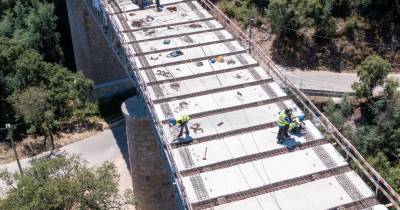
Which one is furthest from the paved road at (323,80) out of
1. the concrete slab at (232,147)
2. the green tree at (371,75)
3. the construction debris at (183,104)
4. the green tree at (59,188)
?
the green tree at (59,188)

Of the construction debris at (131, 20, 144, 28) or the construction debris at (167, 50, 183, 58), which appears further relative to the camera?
the construction debris at (131, 20, 144, 28)

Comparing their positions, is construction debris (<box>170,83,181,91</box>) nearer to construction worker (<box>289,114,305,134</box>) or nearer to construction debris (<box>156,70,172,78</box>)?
construction debris (<box>156,70,172,78</box>)

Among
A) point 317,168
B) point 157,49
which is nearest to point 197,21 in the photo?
point 157,49

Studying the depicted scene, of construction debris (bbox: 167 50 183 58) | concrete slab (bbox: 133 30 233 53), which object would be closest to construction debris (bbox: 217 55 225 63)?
concrete slab (bbox: 133 30 233 53)

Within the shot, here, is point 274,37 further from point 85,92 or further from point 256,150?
point 256,150

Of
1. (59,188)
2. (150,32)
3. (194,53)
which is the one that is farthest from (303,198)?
(150,32)

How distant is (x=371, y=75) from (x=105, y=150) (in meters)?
23.8

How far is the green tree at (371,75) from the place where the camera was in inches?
1497

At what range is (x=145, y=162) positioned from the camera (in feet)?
98.0

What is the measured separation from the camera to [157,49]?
29594 mm

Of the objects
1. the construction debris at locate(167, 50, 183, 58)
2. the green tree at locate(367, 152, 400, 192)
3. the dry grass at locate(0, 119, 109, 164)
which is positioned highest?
the construction debris at locate(167, 50, 183, 58)

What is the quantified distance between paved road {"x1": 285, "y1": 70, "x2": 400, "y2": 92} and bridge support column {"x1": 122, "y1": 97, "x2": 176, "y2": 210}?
18.5m

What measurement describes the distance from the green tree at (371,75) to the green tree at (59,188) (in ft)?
77.5

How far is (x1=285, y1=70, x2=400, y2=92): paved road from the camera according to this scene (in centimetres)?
4316
